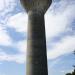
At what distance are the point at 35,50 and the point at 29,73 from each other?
4.63 metres

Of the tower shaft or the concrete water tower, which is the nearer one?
the tower shaft

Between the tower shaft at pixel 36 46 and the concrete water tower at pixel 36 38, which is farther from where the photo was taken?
the concrete water tower at pixel 36 38

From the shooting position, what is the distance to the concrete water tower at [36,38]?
50.1 metres

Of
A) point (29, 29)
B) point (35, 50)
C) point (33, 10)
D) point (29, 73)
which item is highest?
point (33, 10)

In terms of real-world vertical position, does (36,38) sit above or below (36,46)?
above

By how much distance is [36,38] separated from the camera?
51.9 meters

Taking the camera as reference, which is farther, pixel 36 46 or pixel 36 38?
pixel 36 38

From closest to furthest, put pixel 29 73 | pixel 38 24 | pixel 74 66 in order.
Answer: pixel 29 73, pixel 38 24, pixel 74 66

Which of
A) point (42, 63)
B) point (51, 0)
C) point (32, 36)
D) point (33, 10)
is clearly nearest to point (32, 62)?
point (42, 63)

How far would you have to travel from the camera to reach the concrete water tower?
164ft

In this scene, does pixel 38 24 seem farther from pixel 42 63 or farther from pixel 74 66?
pixel 74 66

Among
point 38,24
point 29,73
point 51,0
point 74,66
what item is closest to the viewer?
point 29,73

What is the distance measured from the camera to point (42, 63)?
5078cm

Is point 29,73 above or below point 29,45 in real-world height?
below
